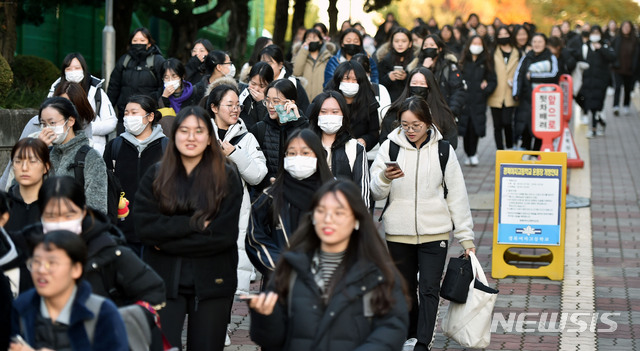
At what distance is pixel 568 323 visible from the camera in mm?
8703

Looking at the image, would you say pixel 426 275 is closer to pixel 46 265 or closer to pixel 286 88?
pixel 286 88

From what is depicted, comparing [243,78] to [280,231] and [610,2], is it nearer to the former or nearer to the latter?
[280,231]

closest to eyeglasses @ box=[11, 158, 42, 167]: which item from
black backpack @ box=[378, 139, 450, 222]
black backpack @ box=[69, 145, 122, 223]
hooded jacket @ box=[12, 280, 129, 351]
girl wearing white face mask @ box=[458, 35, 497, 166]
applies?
black backpack @ box=[69, 145, 122, 223]

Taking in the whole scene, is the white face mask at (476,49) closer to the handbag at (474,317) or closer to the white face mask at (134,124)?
the white face mask at (134,124)

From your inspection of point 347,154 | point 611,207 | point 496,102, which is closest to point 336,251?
point 347,154

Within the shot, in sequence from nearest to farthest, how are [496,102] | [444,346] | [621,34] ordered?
[444,346]
[496,102]
[621,34]

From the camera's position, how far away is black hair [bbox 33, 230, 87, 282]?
4.39 meters

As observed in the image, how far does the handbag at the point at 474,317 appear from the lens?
7605 millimetres

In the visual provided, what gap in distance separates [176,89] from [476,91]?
6.44m

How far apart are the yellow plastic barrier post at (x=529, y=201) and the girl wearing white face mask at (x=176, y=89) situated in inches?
123

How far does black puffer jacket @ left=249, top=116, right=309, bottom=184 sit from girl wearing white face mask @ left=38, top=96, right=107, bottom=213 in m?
1.78

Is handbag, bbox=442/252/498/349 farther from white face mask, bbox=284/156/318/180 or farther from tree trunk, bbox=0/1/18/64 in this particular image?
tree trunk, bbox=0/1/18/64

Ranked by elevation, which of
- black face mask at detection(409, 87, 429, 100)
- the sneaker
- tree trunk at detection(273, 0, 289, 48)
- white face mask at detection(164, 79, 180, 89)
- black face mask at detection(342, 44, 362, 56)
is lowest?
the sneaker

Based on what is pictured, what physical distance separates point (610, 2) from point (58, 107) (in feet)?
203
